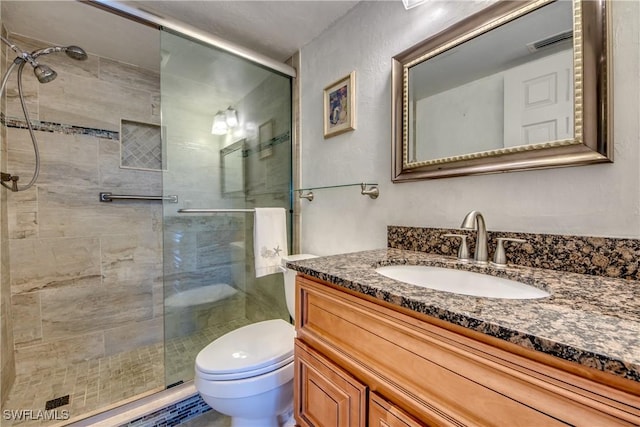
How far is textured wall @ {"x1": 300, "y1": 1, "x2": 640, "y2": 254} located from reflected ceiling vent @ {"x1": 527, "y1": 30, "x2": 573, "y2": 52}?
0.09m

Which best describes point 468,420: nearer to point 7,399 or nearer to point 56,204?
point 7,399

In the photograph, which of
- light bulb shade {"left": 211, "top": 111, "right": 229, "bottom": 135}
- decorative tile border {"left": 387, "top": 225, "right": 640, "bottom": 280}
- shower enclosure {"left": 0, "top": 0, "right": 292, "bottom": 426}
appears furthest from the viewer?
light bulb shade {"left": 211, "top": 111, "right": 229, "bottom": 135}

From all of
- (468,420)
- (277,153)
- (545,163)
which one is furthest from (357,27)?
(468,420)

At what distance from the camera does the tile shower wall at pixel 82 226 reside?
162 centimetres

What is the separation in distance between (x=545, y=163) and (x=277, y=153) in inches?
57.5

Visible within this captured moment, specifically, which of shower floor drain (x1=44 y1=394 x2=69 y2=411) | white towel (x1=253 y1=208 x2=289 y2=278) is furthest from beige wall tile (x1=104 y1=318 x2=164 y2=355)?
white towel (x1=253 y1=208 x2=289 y2=278)

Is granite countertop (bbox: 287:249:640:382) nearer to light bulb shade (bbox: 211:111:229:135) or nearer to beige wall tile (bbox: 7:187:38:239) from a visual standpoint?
light bulb shade (bbox: 211:111:229:135)

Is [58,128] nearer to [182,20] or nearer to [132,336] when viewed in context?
[182,20]

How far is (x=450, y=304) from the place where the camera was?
19.8 inches

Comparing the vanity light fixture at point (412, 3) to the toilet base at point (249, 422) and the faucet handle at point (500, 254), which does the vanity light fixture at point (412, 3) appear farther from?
the toilet base at point (249, 422)

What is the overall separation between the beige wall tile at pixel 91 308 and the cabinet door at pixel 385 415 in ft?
6.55

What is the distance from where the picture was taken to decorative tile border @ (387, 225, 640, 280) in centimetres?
65

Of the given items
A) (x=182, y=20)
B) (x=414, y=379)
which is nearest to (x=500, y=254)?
(x=414, y=379)

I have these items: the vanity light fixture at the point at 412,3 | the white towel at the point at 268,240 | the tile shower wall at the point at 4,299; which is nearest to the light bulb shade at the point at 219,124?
the white towel at the point at 268,240
